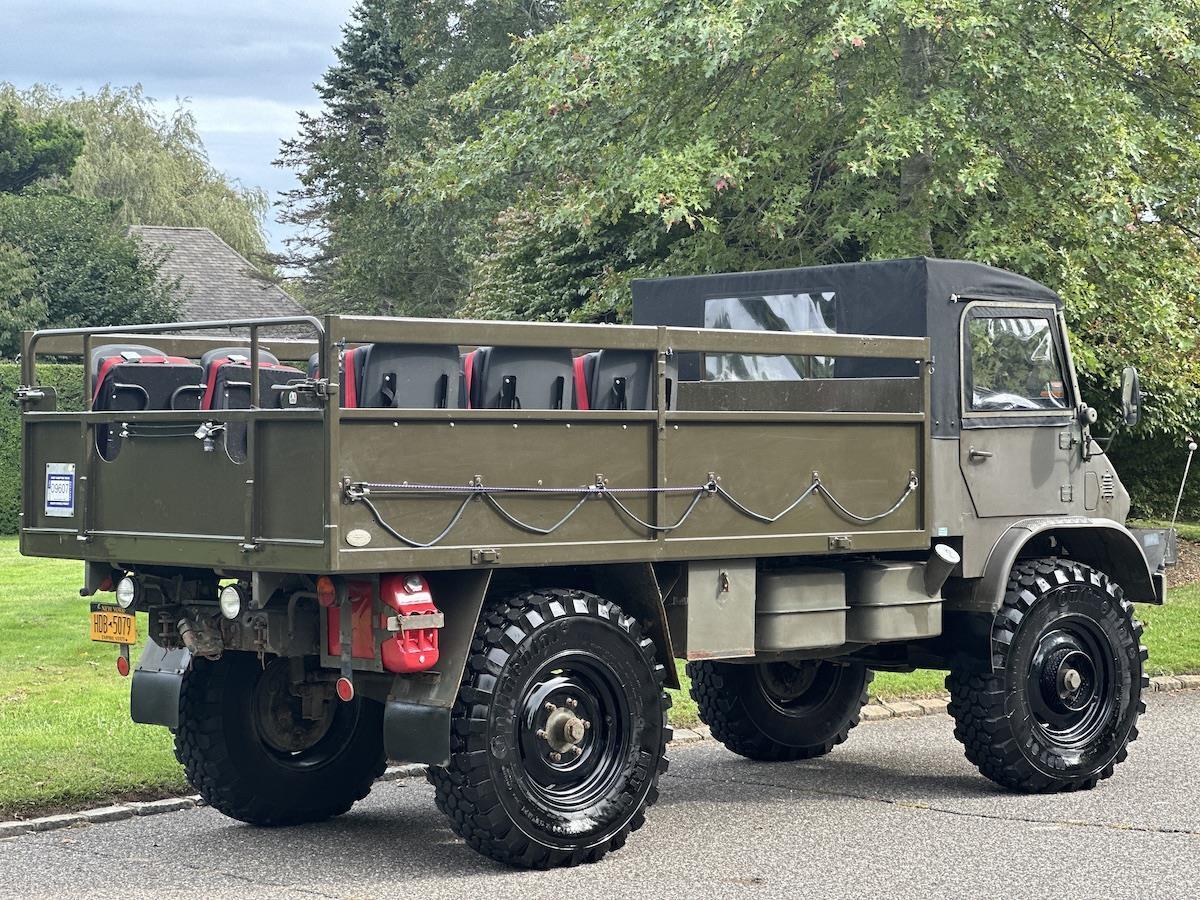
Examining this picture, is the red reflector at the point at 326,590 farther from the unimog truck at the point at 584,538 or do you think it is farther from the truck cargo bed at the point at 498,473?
the truck cargo bed at the point at 498,473

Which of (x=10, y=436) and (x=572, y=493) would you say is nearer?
(x=572, y=493)

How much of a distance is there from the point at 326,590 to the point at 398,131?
33501mm

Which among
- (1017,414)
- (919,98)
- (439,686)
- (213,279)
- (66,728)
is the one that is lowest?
(66,728)

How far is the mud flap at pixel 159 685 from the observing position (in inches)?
308

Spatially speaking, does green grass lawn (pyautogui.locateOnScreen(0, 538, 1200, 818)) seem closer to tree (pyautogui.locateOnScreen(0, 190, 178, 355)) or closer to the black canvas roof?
the black canvas roof

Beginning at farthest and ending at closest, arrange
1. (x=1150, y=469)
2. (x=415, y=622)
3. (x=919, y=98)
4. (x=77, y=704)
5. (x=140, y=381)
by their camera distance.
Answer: (x=1150, y=469)
(x=919, y=98)
(x=77, y=704)
(x=140, y=381)
(x=415, y=622)

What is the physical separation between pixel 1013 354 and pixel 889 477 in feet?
3.99

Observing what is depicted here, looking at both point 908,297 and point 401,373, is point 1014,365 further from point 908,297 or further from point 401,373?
point 401,373

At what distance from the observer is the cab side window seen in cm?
888

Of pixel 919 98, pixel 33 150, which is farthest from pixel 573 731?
pixel 33 150

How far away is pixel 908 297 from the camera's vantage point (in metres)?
8.81

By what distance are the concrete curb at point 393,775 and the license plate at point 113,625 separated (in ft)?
2.96

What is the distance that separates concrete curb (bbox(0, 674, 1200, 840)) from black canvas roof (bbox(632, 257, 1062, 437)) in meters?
2.51

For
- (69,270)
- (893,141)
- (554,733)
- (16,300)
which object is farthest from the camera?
(69,270)
